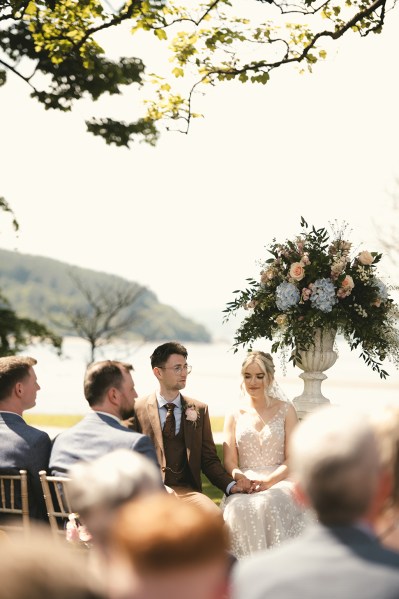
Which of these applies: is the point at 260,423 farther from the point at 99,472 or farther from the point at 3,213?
the point at 3,213

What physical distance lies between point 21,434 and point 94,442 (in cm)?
62

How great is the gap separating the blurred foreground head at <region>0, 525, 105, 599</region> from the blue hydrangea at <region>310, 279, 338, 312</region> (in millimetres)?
5247

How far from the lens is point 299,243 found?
6684mm

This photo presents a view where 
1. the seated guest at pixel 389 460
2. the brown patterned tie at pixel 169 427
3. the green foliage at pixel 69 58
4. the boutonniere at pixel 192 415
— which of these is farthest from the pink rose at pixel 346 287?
the green foliage at pixel 69 58

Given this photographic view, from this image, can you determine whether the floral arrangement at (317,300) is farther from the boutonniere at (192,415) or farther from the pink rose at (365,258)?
the boutonniere at (192,415)

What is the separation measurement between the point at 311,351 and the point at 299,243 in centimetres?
83

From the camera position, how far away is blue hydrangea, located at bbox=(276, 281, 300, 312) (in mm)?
6516

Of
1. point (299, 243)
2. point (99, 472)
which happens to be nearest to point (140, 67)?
point (299, 243)

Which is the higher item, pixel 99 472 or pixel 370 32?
pixel 370 32

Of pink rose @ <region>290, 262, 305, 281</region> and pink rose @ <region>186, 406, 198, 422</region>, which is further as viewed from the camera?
pink rose @ <region>290, 262, 305, 281</region>

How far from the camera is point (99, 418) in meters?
4.33

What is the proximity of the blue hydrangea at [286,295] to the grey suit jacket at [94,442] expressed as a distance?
2482 mm

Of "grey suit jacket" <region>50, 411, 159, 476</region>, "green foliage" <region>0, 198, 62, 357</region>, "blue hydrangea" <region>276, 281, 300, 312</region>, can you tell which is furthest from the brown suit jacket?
"green foliage" <region>0, 198, 62, 357</region>

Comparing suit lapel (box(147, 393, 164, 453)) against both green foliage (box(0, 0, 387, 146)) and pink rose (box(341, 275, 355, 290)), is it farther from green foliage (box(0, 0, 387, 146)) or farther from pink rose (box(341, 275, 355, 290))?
green foliage (box(0, 0, 387, 146))
